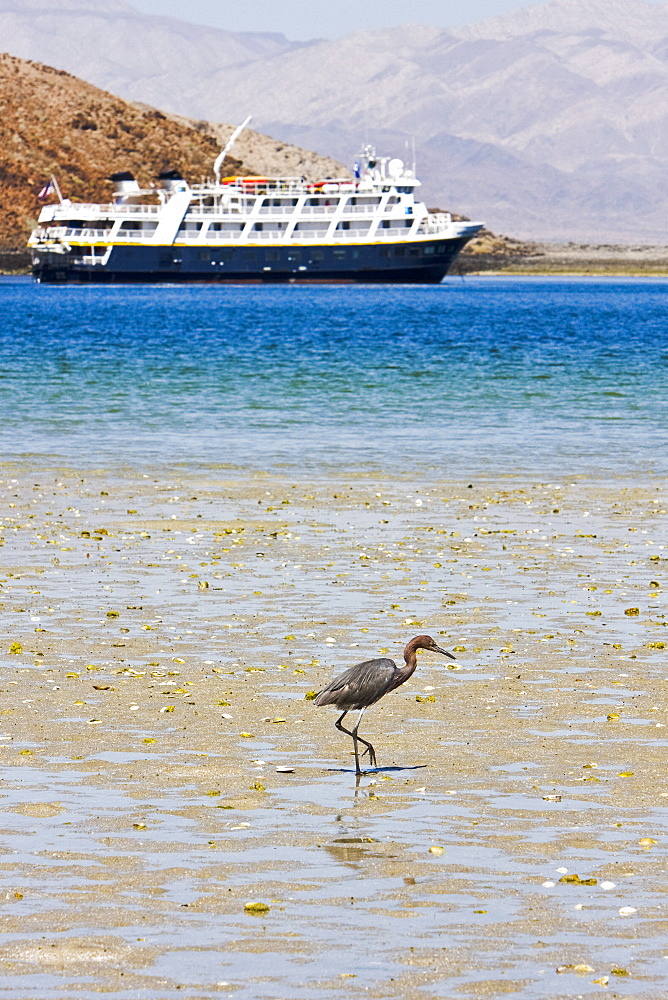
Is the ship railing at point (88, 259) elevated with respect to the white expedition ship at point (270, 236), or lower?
lower

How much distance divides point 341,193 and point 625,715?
169194mm

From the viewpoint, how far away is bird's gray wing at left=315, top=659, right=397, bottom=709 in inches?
420

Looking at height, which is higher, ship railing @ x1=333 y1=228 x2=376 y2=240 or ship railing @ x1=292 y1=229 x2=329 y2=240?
ship railing @ x1=333 y1=228 x2=376 y2=240

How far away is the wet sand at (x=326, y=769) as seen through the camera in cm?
771

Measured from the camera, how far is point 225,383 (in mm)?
51250

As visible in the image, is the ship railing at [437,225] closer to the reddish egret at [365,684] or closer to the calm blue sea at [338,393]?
the calm blue sea at [338,393]

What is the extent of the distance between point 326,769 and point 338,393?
37.0 meters

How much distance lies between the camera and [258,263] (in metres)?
182

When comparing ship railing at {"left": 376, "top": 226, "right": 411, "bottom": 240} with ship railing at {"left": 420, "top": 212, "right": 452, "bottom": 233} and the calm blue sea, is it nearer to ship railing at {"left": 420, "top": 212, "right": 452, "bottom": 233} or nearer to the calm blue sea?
ship railing at {"left": 420, "top": 212, "right": 452, "bottom": 233}

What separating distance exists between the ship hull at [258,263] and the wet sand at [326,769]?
525 feet

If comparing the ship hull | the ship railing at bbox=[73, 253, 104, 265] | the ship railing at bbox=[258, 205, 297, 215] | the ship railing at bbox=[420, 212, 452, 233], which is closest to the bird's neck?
the ship railing at bbox=[420, 212, 452, 233]

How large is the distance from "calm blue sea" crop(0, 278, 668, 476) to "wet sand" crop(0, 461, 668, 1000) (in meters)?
10.6

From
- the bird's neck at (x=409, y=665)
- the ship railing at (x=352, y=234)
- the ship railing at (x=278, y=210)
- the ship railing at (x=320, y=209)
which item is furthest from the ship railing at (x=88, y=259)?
the bird's neck at (x=409, y=665)

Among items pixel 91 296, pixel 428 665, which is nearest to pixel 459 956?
pixel 428 665
